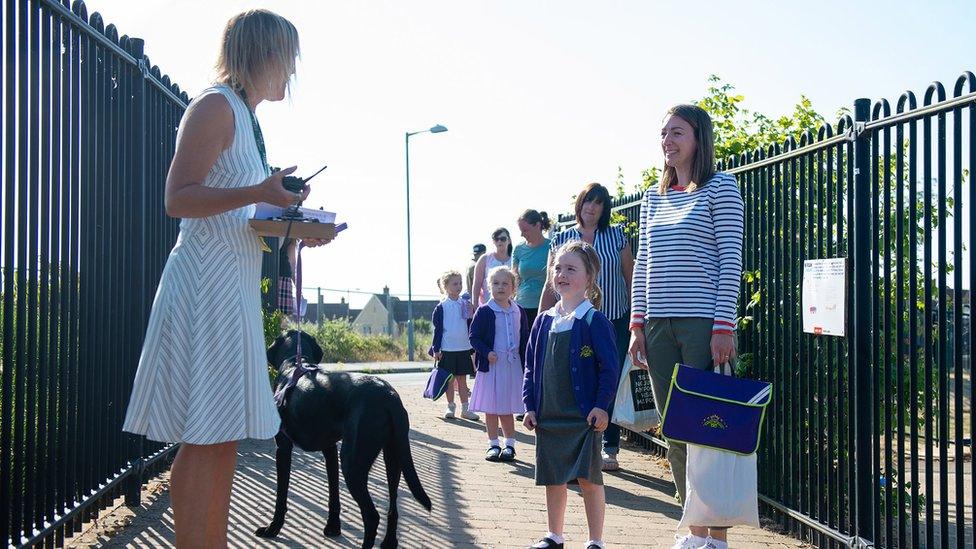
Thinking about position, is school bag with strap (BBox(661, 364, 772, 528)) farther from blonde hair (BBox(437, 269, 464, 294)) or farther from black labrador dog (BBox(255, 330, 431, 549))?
blonde hair (BBox(437, 269, 464, 294))

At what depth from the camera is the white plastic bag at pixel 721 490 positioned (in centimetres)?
440

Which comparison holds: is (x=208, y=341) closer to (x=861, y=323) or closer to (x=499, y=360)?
(x=861, y=323)

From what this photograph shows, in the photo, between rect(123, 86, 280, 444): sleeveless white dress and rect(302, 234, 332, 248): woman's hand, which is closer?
rect(123, 86, 280, 444): sleeveless white dress

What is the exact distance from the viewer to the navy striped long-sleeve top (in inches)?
180

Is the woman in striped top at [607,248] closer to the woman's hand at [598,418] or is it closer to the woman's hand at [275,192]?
the woman's hand at [598,418]

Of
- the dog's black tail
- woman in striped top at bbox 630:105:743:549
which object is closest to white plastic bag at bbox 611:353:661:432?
woman in striped top at bbox 630:105:743:549

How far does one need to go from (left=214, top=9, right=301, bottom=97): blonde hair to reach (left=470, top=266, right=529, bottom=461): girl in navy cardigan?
16.1ft

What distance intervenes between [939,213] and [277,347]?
12.2ft

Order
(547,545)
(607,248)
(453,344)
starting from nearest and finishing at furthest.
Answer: (547,545) < (607,248) < (453,344)

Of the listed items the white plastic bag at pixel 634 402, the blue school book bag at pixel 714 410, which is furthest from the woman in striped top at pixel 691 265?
the white plastic bag at pixel 634 402

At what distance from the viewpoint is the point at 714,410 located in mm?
4449

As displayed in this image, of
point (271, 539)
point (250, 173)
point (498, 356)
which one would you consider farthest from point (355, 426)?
point (498, 356)

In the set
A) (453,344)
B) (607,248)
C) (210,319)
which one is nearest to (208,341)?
(210,319)

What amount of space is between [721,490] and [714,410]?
1.20ft
